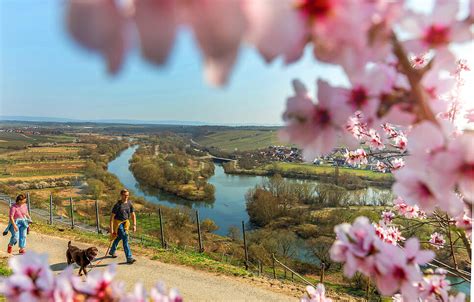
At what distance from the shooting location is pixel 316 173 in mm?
24656

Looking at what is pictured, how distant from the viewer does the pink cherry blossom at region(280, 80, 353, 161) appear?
387mm

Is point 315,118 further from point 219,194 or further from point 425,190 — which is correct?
point 219,194

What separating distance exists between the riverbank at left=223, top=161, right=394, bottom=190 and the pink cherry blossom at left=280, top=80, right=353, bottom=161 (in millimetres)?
17369

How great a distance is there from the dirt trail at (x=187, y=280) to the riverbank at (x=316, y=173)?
1431 centimetres

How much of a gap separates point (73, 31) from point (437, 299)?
1010mm

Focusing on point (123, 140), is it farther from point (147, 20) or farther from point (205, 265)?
point (147, 20)

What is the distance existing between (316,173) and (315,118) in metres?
24.9

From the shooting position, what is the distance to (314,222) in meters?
18.0

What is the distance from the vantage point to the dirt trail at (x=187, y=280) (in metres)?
3.46

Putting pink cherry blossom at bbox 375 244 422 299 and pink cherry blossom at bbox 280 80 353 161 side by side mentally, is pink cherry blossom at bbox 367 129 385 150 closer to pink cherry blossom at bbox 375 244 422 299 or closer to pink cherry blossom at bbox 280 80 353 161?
pink cherry blossom at bbox 375 244 422 299

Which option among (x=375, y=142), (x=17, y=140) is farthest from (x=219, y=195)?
(x=375, y=142)

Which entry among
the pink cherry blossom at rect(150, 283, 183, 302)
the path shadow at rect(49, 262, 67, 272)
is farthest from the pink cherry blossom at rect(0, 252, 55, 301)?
the path shadow at rect(49, 262, 67, 272)

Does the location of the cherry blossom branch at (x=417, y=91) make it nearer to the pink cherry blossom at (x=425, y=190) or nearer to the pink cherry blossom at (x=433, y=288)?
the pink cherry blossom at (x=425, y=190)

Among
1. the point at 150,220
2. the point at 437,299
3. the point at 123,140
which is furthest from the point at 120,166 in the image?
the point at 437,299
